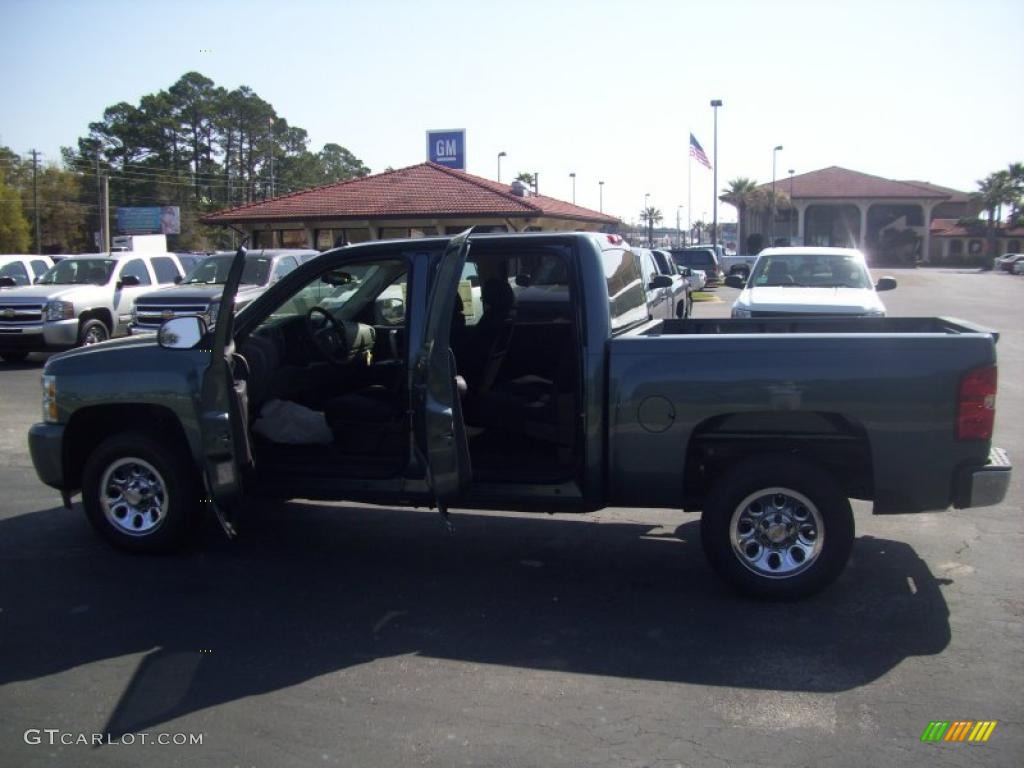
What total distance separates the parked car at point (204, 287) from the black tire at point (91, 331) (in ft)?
1.78

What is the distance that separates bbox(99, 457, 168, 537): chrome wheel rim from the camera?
5801mm

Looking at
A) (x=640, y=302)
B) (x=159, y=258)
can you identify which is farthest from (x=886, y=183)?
(x=640, y=302)

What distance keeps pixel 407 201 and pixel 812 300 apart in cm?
1803

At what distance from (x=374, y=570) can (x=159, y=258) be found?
48.4 ft

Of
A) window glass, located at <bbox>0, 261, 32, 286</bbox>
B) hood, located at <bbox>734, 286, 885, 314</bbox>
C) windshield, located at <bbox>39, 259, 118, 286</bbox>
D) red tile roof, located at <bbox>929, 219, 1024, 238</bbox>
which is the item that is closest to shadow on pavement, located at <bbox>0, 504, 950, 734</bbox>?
hood, located at <bbox>734, 286, 885, 314</bbox>

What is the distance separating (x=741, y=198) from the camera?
7419 centimetres

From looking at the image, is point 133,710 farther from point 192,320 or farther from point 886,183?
point 886,183

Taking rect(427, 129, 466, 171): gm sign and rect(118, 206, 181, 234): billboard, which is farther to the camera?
rect(118, 206, 181, 234): billboard

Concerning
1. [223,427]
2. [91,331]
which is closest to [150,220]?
[91,331]

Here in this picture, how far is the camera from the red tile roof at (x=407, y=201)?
27047mm

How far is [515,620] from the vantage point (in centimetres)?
488

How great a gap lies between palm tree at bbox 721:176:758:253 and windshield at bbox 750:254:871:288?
6078cm

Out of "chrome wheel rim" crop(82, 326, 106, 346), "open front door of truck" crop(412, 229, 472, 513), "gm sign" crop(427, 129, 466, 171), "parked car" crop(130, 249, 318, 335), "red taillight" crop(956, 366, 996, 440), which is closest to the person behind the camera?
"red taillight" crop(956, 366, 996, 440)

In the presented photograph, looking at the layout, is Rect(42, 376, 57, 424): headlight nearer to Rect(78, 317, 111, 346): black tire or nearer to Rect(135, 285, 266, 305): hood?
Rect(135, 285, 266, 305): hood
